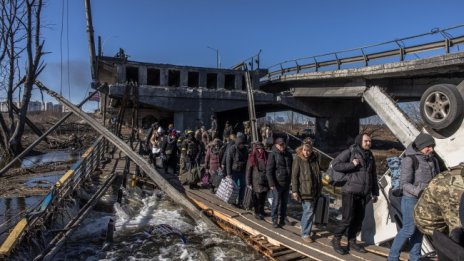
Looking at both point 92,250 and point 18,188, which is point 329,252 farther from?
point 18,188

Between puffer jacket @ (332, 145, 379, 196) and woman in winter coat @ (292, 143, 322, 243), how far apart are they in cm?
69

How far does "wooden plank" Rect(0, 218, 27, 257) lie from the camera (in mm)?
5139

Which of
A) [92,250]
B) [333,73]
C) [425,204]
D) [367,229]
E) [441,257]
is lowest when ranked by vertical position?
[92,250]

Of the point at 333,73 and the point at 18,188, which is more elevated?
the point at 333,73

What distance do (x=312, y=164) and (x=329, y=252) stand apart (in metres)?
1.45

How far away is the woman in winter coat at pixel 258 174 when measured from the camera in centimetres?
802

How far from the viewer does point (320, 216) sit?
7422 mm

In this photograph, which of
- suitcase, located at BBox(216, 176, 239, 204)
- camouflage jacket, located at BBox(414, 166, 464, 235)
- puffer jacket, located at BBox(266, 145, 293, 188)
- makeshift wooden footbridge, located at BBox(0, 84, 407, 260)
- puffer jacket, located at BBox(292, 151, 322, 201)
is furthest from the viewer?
suitcase, located at BBox(216, 176, 239, 204)

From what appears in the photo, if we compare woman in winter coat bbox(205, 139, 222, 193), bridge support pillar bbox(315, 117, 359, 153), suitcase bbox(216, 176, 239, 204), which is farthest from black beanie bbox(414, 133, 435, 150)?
bridge support pillar bbox(315, 117, 359, 153)

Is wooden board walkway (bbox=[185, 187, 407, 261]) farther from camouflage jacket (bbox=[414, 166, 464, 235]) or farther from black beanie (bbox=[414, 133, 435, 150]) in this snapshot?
camouflage jacket (bbox=[414, 166, 464, 235])

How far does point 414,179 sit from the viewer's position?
17.0ft

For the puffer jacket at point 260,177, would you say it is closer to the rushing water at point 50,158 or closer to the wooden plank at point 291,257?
the wooden plank at point 291,257

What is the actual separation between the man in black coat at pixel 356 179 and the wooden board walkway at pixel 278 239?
0.33m

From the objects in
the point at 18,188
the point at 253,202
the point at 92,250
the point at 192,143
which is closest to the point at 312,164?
the point at 253,202
